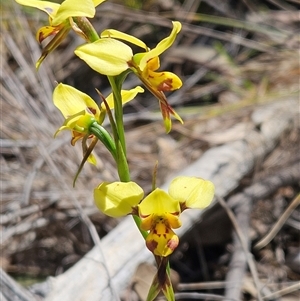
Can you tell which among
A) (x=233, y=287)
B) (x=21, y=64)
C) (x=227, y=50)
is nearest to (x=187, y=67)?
(x=227, y=50)

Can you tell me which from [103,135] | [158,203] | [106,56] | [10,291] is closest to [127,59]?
[106,56]

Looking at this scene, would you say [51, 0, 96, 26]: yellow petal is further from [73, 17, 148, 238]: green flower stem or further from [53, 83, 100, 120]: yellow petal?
[53, 83, 100, 120]: yellow petal

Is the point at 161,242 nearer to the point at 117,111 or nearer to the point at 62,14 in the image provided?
the point at 117,111

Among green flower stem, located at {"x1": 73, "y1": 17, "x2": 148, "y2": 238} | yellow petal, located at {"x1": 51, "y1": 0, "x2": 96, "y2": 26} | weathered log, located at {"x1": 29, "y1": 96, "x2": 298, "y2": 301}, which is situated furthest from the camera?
weathered log, located at {"x1": 29, "y1": 96, "x2": 298, "y2": 301}

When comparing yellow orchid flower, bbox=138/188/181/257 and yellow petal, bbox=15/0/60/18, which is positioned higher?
yellow petal, bbox=15/0/60/18

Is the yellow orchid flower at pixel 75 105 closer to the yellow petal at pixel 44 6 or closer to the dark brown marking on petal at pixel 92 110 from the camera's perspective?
the dark brown marking on petal at pixel 92 110

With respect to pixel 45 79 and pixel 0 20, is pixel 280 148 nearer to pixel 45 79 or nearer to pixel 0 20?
pixel 45 79

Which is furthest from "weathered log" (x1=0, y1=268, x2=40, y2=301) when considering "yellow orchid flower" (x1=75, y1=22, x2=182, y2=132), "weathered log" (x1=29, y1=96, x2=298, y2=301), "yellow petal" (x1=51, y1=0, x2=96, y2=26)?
"yellow petal" (x1=51, y1=0, x2=96, y2=26)
